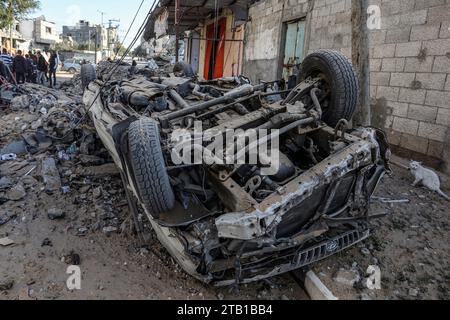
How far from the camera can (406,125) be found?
5297 mm

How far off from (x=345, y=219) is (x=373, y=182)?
1.40ft

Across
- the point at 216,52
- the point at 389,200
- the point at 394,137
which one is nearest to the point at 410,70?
the point at 394,137

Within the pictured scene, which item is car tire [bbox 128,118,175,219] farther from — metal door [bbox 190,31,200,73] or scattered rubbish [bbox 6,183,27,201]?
metal door [bbox 190,31,200,73]

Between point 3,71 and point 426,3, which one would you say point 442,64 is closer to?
point 426,3

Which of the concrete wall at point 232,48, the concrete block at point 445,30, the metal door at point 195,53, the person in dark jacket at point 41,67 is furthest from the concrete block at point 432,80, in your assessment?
the person in dark jacket at point 41,67

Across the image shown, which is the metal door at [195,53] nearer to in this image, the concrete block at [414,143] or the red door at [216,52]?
the red door at [216,52]

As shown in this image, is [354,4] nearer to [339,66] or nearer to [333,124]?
[339,66]

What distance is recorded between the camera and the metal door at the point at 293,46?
816cm

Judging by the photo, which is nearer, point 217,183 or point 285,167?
point 217,183

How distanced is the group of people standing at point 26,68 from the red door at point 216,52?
22.5ft

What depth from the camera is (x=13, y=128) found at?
7.23 meters

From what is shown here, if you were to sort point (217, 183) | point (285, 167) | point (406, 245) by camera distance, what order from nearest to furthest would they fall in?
point (217, 183) → point (285, 167) → point (406, 245)
